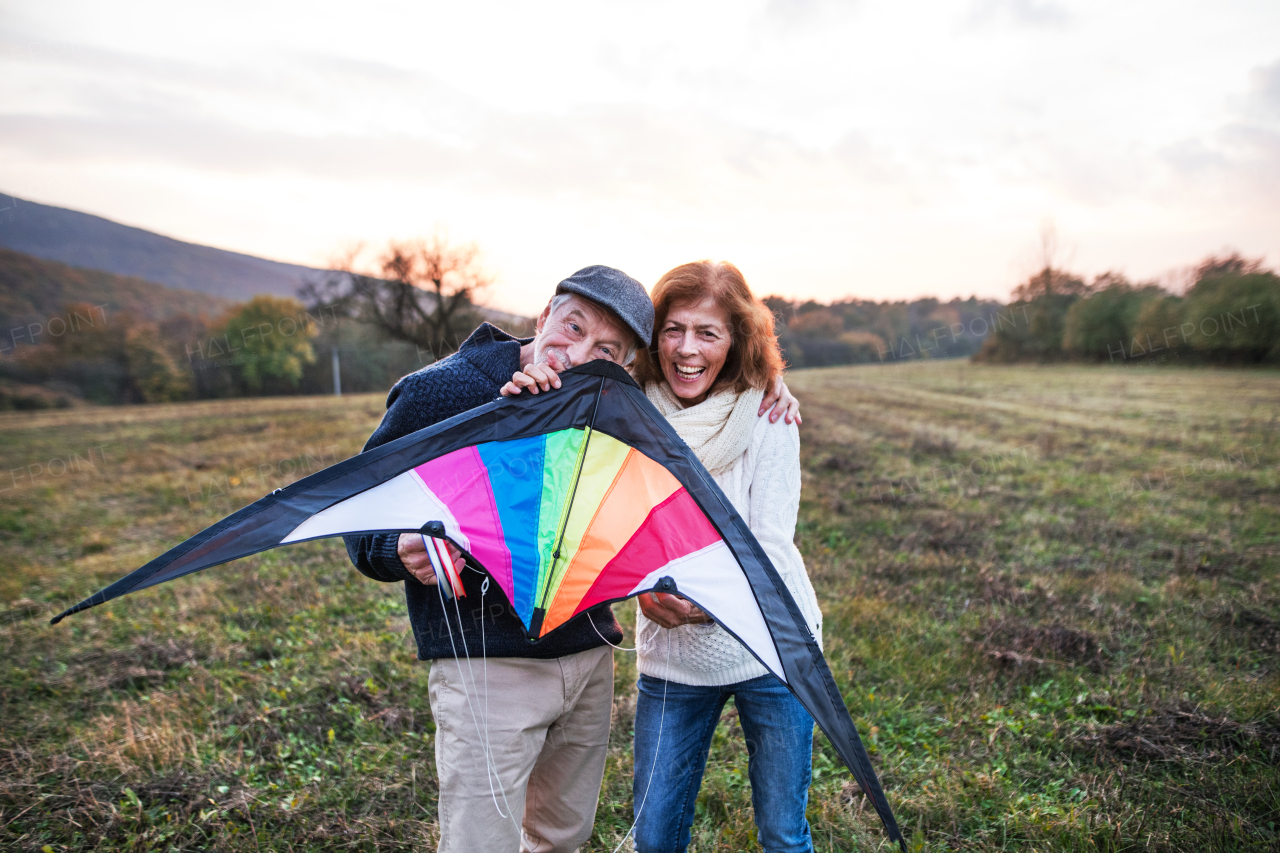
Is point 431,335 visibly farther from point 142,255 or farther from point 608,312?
point 142,255

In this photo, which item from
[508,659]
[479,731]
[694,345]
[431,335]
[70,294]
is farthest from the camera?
[70,294]

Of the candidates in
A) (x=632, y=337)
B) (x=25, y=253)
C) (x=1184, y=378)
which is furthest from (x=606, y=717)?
(x=25, y=253)

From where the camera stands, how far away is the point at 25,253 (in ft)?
219

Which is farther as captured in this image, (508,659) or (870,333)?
(870,333)

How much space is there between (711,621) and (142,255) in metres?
135

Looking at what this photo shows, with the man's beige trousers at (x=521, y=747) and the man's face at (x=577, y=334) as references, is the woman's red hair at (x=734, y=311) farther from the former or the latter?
the man's beige trousers at (x=521, y=747)

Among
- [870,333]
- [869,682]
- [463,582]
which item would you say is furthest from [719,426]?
[870,333]

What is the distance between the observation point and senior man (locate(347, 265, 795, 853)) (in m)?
1.85

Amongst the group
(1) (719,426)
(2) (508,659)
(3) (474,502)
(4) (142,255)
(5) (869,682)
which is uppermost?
(4) (142,255)

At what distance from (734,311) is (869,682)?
311 centimetres

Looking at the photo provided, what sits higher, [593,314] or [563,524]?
[593,314]

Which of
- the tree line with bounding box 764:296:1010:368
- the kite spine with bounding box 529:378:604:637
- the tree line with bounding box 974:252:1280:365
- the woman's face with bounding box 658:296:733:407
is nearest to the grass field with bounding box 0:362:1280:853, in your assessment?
the kite spine with bounding box 529:378:604:637

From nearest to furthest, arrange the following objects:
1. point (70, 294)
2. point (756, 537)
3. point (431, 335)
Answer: point (756, 537), point (431, 335), point (70, 294)

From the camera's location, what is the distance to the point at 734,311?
227cm
